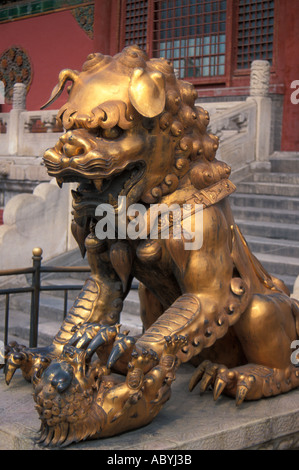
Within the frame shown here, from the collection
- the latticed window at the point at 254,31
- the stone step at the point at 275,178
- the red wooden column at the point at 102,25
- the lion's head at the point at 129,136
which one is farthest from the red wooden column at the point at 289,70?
the lion's head at the point at 129,136

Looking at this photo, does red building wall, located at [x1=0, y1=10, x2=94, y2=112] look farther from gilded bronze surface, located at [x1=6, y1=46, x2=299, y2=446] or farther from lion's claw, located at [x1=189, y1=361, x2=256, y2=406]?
lion's claw, located at [x1=189, y1=361, x2=256, y2=406]

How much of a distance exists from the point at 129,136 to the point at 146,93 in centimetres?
15

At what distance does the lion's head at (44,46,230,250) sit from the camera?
74.9 inches

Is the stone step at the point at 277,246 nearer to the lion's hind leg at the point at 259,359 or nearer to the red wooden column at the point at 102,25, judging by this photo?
the lion's hind leg at the point at 259,359

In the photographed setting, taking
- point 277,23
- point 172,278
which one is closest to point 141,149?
point 172,278

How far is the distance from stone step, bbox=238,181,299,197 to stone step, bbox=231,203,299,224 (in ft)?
1.34

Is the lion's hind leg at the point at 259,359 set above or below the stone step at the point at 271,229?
below

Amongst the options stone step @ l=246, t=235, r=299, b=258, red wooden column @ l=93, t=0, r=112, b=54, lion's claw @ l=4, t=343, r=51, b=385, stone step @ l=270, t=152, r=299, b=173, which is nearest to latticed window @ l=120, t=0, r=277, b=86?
red wooden column @ l=93, t=0, r=112, b=54

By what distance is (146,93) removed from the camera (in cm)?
192

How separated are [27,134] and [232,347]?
7.01 meters

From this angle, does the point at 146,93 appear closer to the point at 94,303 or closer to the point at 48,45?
the point at 94,303

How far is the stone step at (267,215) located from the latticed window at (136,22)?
5.73 m

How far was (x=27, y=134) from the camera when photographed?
876 centimetres

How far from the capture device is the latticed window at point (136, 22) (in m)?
11.3
